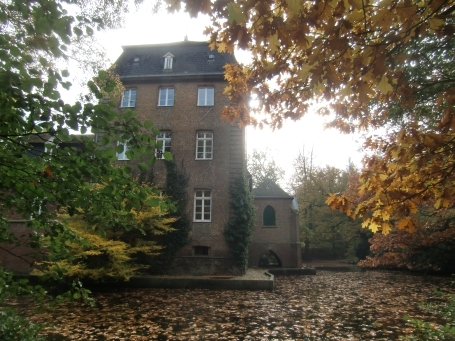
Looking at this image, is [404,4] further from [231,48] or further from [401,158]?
[231,48]

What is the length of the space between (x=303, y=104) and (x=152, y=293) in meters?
11.8

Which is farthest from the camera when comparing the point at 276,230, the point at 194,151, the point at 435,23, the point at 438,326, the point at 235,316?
the point at 276,230

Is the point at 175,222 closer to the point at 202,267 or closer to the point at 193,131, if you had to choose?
the point at 202,267

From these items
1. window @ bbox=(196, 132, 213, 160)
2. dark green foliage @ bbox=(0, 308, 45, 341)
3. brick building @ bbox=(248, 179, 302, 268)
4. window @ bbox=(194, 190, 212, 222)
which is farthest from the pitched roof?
dark green foliage @ bbox=(0, 308, 45, 341)

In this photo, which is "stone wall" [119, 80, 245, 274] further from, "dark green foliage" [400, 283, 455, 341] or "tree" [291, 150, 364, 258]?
"tree" [291, 150, 364, 258]

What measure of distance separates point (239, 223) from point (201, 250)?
104 inches

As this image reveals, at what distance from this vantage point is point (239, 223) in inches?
741

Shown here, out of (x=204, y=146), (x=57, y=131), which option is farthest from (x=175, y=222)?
(x=57, y=131)

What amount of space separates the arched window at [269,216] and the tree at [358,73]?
913 inches

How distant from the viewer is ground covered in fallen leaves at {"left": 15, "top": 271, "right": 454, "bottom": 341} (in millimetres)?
7395

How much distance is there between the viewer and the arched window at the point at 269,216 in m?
27.8

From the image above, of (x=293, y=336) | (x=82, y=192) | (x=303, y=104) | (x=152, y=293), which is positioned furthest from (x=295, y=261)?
(x=82, y=192)

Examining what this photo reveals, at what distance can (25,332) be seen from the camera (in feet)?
11.6

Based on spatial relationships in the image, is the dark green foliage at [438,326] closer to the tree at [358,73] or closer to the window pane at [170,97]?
the tree at [358,73]
